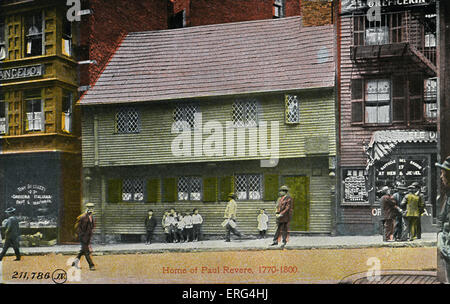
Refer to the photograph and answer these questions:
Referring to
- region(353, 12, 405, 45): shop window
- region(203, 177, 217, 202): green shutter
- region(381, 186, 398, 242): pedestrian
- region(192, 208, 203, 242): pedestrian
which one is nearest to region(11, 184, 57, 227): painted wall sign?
region(192, 208, 203, 242): pedestrian

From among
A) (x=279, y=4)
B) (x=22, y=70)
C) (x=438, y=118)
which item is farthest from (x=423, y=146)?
(x=22, y=70)

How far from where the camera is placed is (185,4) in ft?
33.3

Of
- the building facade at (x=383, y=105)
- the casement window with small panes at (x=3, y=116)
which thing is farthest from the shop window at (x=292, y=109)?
the casement window with small panes at (x=3, y=116)

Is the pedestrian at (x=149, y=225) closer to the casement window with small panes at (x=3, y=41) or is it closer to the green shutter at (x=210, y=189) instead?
the green shutter at (x=210, y=189)

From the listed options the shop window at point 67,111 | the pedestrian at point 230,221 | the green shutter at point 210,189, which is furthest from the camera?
the shop window at point 67,111

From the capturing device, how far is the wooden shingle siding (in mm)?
9250

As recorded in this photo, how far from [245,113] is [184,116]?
116 cm

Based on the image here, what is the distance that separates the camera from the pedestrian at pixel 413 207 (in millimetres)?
8773

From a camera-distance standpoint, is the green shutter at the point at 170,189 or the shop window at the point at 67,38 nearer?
the green shutter at the point at 170,189

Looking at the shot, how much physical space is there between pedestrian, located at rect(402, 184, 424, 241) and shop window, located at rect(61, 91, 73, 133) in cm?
630

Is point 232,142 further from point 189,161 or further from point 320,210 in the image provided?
point 320,210

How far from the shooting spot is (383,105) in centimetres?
913

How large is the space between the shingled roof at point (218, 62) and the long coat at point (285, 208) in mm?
1917

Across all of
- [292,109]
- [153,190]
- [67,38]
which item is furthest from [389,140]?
[67,38]
